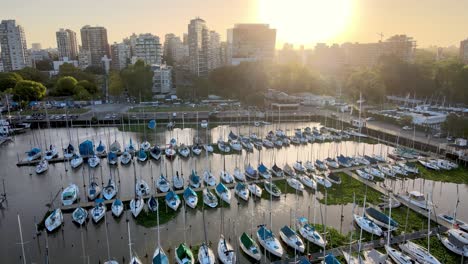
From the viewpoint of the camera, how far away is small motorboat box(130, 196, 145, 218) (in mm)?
17047

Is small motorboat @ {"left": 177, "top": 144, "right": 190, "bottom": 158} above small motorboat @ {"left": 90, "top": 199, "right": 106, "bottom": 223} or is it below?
above

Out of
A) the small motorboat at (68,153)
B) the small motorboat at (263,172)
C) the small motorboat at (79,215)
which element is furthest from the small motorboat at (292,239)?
the small motorboat at (68,153)

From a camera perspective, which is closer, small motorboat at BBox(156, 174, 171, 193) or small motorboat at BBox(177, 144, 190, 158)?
small motorboat at BBox(156, 174, 171, 193)

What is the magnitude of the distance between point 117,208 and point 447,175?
70.7ft

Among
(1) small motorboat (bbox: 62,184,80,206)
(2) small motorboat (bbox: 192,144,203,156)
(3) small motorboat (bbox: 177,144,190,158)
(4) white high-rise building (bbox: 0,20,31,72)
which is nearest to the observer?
(1) small motorboat (bbox: 62,184,80,206)

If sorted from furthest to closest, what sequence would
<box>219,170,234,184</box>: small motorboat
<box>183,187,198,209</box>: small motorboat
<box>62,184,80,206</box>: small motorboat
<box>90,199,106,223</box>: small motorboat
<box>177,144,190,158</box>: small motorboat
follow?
<box>177,144,190,158</box>: small motorboat → <box>219,170,234,184</box>: small motorboat → <box>62,184,80,206</box>: small motorboat → <box>183,187,198,209</box>: small motorboat → <box>90,199,106,223</box>: small motorboat

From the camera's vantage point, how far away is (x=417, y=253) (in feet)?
42.5

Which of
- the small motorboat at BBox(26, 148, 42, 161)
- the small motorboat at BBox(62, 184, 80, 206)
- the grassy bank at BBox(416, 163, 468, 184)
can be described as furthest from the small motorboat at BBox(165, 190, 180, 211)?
the grassy bank at BBox(416, 163, 468, 184)

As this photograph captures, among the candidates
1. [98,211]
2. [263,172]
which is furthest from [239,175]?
[98,211]

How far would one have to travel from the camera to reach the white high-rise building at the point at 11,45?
83.5 metres

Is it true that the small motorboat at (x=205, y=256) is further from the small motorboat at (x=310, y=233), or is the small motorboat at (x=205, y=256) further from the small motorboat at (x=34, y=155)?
the small motorboat at (x=34, y=155)

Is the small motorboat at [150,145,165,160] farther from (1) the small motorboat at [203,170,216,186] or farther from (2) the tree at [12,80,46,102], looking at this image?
(2) the tree at [12,80,46,102]

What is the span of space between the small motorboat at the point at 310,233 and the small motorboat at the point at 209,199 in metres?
4.98

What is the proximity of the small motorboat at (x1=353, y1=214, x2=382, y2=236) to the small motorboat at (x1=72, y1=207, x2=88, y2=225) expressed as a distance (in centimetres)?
1340
